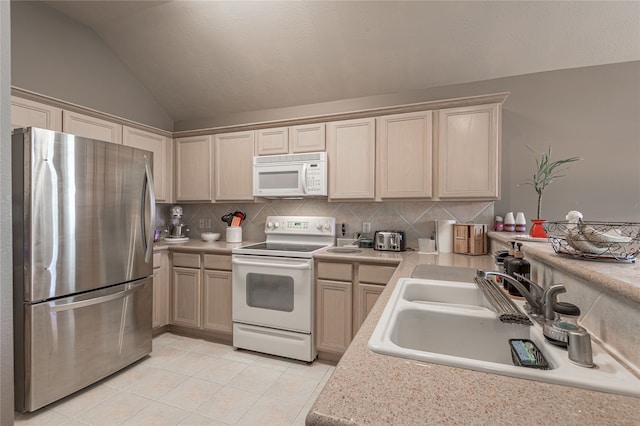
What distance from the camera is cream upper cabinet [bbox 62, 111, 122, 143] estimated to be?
2.35m

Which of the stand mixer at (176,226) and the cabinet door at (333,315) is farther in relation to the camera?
the stand mixer at (176,226)

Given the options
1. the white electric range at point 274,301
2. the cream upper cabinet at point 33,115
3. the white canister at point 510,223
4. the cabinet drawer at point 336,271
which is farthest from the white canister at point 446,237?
the cream upper cabinet at point 33,115

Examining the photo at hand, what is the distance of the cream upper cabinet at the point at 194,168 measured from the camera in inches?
126

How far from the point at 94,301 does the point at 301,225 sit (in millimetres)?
1774

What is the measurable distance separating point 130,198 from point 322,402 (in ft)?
7.61

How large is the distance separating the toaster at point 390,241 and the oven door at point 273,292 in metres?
0.66

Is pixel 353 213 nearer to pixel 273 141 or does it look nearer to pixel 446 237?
pixel 446 237

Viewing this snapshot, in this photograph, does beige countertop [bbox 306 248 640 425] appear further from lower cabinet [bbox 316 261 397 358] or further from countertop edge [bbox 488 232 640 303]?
lower cabinet [bbox 316 261 397 358]

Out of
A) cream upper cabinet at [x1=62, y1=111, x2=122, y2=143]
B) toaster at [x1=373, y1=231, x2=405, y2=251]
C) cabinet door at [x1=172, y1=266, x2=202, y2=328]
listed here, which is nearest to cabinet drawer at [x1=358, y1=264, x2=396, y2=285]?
toaster at [x1=373, y1=231, x2=405, y2=251]

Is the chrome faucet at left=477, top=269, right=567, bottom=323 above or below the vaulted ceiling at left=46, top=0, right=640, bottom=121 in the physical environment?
below

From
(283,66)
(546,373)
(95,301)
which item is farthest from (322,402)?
(283,66)

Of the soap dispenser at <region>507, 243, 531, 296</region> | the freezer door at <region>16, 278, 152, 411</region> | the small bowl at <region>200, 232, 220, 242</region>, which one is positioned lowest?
the freezer door at <region>16, 278, 152, 411</region>

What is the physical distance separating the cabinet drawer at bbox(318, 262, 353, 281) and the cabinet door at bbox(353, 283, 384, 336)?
0.42 ft

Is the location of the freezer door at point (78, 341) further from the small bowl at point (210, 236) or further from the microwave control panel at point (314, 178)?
the microwave control panel at point (314, 178)
